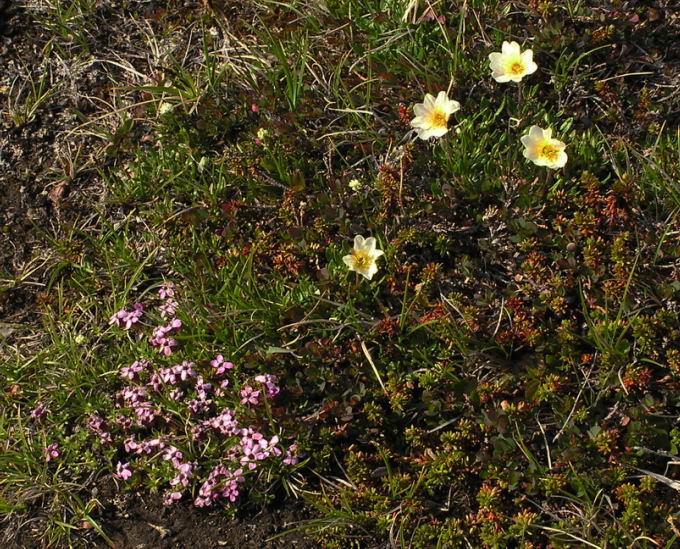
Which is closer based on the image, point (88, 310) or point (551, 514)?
point (551, 514)

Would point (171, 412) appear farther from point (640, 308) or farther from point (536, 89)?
point (536, 89)

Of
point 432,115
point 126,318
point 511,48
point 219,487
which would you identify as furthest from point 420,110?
point 219,487

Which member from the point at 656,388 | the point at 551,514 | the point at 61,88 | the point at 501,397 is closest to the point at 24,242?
the point at 61,88

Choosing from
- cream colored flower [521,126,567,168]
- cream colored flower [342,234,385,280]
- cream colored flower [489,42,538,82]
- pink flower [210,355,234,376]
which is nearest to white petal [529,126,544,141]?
cream colored flower [521,126,567,168]

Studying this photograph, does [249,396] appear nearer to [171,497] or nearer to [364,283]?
[171,497]

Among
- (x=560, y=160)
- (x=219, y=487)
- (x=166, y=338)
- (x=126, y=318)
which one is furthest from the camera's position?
(x=126, y=318)

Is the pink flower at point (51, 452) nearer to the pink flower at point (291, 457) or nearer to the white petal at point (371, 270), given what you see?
the pink flower at point (291, 457)

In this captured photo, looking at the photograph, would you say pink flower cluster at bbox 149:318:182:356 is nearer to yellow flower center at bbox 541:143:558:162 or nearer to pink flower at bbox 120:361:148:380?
pink flower at bbox 120:361:148:380

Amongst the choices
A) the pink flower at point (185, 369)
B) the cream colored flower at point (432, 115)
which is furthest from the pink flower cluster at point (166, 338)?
the cream colored flower at point (432, 115)
